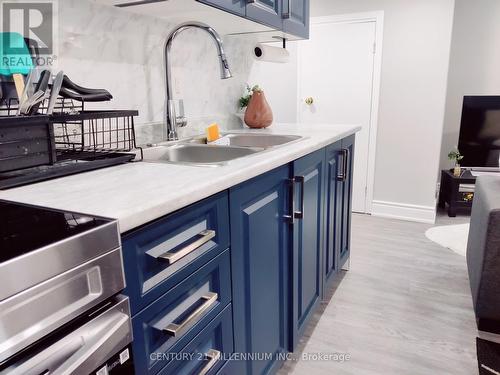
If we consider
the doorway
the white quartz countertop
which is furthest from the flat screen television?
the white quartz countertop

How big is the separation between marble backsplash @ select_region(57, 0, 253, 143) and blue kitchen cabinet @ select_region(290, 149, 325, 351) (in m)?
0.65

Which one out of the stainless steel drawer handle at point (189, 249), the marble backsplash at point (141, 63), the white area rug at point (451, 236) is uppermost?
the marble backsplash at point (141, 63)

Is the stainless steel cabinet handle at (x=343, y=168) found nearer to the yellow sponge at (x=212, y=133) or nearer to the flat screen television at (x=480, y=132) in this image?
the yellow sponge at (x=212, y=133)

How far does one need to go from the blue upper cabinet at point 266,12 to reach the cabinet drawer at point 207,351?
1254 millimetres

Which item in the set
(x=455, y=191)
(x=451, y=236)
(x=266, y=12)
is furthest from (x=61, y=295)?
(x=455, y=191)

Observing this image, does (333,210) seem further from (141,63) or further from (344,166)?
(141,63)

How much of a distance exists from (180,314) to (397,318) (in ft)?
5.02

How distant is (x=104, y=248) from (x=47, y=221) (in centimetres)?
11

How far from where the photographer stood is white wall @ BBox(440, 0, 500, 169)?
355cm

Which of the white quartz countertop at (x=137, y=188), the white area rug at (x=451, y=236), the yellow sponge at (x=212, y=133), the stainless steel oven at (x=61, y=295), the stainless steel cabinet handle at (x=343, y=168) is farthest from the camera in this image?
the white area rug at (x=451, y=236)

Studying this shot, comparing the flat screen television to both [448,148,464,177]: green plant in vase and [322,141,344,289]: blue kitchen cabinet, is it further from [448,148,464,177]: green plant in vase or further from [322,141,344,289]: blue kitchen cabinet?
[322,141,344,289]: blue kitchen cabinet

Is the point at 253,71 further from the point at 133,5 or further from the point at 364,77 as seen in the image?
the point at 364,77

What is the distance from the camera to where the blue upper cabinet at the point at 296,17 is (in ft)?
6.57

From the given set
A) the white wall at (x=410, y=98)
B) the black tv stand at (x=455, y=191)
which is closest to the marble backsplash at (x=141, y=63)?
the white wall at (x=410, y=98)
